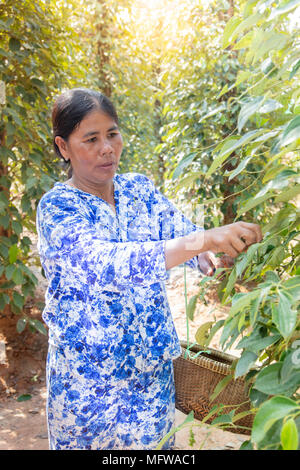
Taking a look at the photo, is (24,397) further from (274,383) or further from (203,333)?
(274,383)

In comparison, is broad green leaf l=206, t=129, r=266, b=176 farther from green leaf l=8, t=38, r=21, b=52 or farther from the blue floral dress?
green leaf l=8, t=38, r=21, b=52

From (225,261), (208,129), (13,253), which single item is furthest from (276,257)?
(208,129)

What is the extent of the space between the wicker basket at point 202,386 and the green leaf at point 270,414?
0.58 m

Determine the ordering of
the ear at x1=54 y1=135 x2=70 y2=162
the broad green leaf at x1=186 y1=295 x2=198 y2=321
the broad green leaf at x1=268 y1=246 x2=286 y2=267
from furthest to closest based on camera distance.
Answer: the ear at x1=54 y1=135 x2=70 y2=162
the broad green leaf at x1=186 y1=295 x2=198 y2=321
the broad green leaf at x1=268 y1=246 x2=286 y2=267

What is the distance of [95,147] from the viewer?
108 cm

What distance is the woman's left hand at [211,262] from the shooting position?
1.04 metres

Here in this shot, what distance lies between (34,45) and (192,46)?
154cm

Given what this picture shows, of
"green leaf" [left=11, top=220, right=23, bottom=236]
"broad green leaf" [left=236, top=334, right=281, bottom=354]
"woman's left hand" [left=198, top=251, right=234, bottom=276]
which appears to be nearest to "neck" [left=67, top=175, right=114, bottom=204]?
"woman's left hand" [left=198, top=251, right=234, bottom=276]

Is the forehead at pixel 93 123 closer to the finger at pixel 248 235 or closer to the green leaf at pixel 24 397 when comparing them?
the finger at pixel 248 235

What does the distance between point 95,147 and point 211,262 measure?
0.37 m

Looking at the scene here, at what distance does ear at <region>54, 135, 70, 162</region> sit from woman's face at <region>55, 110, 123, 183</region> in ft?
0.10

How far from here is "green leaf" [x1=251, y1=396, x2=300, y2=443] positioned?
42 centimetres
